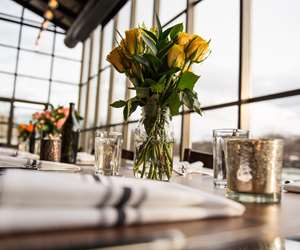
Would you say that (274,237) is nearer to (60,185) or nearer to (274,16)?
(60,185)

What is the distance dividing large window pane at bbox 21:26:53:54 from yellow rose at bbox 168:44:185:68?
9.28m

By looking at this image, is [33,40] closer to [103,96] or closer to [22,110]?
[22,110]

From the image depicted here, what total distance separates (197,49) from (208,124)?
370cm

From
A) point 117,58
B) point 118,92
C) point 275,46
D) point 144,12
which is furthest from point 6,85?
point 117,58

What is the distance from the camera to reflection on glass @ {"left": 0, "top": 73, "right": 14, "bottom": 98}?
9.18 metres

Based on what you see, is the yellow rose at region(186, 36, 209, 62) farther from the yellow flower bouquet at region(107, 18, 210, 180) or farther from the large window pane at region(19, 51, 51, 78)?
the large window pane at region(19, 51, 51, 78)

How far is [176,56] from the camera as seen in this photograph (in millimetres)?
791

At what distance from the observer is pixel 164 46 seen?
0.80 m

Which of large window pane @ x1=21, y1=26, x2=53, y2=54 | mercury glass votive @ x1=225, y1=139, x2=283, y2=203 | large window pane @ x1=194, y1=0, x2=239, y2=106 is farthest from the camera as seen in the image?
large window pane @ x1=21, y1=26, x2=53, y2=54

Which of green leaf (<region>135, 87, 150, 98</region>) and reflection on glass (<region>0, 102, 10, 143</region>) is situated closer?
green leaf (<region>135, 87, 150, 98</region>)

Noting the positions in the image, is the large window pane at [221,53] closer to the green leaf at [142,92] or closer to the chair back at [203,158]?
the chair back at [203,158]

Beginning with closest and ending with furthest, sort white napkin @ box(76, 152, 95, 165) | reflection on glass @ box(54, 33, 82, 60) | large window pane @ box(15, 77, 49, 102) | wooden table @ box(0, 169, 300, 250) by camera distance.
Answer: wooden table @ box(0, 169, 300, 250)
white napkin @ box(76, 152, 95, 165)
large window pane @ box(15, 77, 49, 102)
reflection on glass @ box(54, 33, 82, 60)

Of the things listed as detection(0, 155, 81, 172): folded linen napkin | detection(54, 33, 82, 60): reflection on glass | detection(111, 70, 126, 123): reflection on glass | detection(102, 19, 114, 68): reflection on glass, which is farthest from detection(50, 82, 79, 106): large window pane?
detection(0, 155, 81, 172): folded linen napkin

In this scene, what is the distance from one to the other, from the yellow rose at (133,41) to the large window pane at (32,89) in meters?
9.34
